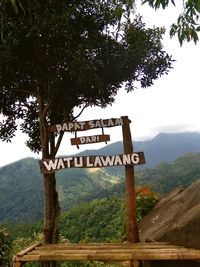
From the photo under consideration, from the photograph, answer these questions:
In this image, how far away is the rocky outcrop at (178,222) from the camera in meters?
8.74

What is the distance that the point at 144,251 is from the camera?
8.28 m

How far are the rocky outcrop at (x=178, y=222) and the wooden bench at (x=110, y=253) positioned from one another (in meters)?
0.24

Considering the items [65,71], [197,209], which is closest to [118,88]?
[65,71]

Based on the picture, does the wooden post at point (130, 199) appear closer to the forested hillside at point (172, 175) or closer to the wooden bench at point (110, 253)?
the wooden bench at point (110, 253)

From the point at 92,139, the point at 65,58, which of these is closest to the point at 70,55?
the point at 65,58

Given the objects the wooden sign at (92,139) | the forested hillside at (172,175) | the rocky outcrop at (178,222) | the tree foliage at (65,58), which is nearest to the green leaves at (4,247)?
the tree foliage at (65,58)

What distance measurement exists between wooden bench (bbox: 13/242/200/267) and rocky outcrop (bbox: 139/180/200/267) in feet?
0.79

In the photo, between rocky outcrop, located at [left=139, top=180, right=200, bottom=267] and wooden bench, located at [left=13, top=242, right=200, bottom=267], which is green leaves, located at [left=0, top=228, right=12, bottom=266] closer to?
rocky outcrop, located at [left=139, top=180, right=200, bottom=267]

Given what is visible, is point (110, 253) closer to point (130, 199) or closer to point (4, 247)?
point (130, 199)

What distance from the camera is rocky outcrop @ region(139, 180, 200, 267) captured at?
8742mm

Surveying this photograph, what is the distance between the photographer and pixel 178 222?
30.2 feet

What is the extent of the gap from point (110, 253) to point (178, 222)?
1691mm

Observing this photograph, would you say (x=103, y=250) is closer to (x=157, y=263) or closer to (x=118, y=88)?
(x=157, y=263)

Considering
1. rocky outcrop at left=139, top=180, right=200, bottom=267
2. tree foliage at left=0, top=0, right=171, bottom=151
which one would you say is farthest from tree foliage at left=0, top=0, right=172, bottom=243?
rocky outcrop at left=139, top=180, right=200, bottom=267
